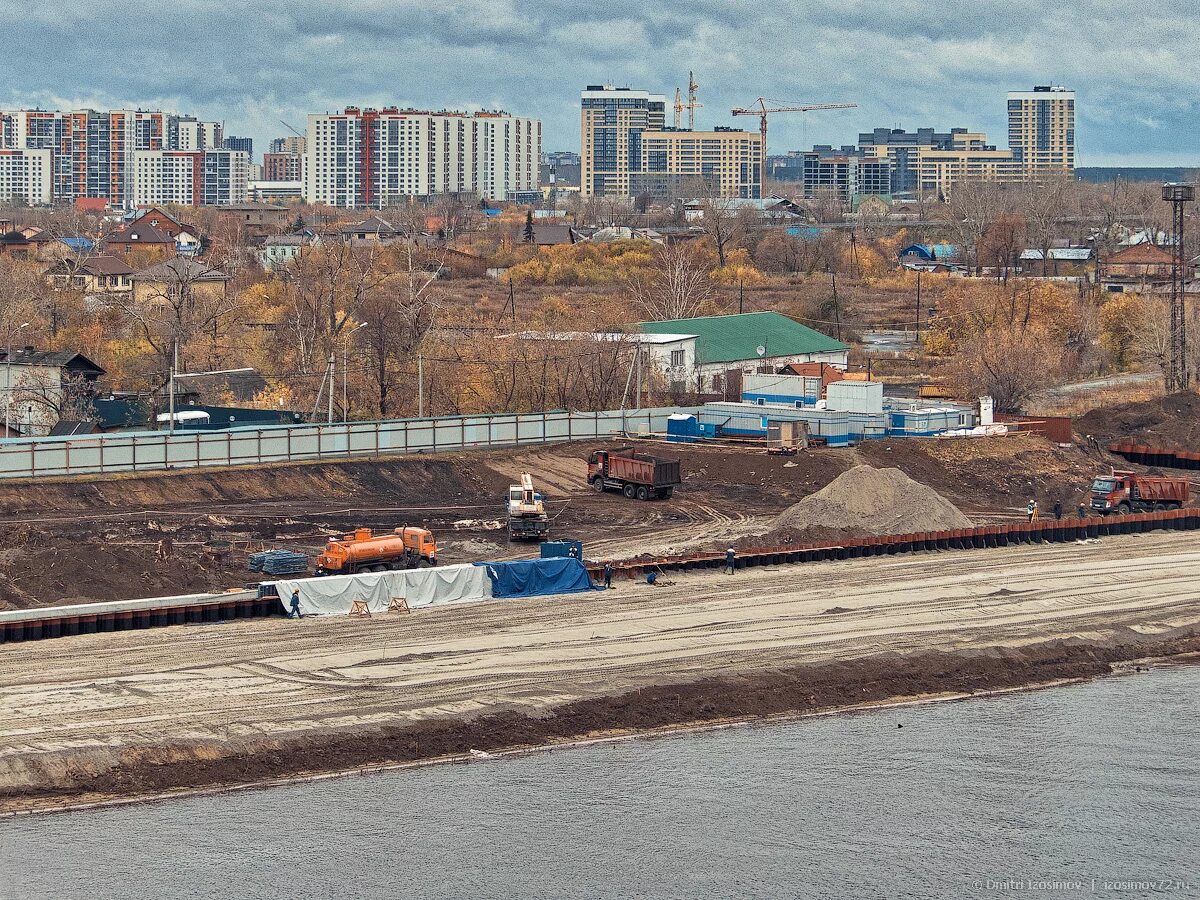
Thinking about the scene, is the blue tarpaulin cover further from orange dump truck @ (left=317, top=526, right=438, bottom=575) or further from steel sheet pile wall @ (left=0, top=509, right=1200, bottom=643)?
orange dump truck @ (left=317, top=526, right=438, bottom=575)

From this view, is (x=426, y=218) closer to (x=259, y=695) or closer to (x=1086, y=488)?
(x=1086, y=488)

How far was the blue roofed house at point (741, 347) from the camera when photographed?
7919cm

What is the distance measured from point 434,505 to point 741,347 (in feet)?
101

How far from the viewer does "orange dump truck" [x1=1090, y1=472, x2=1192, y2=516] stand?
55781 mm

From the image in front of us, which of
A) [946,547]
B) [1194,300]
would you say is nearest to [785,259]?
[1194,300]

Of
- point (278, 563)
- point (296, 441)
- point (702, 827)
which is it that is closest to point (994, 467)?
point (296, 441)

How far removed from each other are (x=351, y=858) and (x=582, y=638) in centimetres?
1216

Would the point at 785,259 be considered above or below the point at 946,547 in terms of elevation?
above

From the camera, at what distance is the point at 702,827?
1155 inches

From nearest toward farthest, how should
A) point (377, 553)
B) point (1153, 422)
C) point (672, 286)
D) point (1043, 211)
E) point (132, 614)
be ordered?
1. point (132, 614)
2. point (377, 553)
3. point (1153, 422)
4. point (672, 286)
5. point (1043, 211)

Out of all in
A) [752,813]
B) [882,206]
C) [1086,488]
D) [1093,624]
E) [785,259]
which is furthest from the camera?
[882,206]

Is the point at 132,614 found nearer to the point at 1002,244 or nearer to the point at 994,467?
the point at 994,467

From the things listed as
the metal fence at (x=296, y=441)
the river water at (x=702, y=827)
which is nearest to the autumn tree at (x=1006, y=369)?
the metal fence at (x=296, y=441)

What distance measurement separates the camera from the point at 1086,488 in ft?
201
